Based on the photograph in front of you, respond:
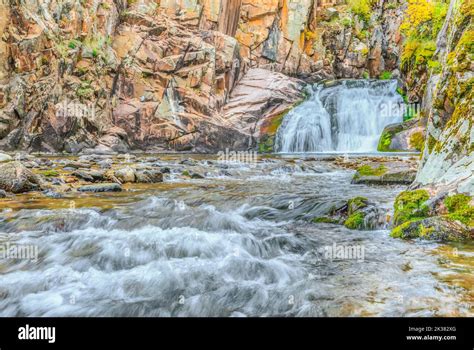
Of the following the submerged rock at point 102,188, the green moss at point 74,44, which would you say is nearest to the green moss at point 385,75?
the green moss at point 74,44

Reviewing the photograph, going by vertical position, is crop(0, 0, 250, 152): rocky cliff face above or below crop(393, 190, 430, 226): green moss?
above

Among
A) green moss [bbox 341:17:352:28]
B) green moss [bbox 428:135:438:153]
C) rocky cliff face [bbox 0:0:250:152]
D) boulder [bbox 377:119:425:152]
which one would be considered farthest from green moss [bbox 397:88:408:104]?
green moss [bbox 428:135:438:153]

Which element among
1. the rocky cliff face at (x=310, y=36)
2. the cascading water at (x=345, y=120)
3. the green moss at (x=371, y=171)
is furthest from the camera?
the rocky cliff face at (x=310, y=36)

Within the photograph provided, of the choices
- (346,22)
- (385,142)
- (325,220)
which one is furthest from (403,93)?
(325,220)

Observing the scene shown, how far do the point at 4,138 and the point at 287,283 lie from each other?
22.7 metres

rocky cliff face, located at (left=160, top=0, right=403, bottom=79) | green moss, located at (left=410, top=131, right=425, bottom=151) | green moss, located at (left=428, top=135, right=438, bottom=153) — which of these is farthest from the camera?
rocky cliff face, located at (left=160, top=0, right=403, bottom=79)

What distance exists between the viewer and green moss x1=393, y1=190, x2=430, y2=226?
5.63 meters

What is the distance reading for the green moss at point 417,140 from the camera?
853 inches

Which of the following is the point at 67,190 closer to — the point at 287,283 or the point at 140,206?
the point at 140,206

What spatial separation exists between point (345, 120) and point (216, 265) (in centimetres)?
2592

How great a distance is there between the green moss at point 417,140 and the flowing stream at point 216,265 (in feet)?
54.1

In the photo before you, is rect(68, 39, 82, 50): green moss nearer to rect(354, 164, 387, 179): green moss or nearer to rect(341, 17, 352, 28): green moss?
rect(354, 164, 387, 179): green moss

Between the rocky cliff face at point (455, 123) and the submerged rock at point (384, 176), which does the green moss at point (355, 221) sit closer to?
the rocky cliff face at point (455, 123)

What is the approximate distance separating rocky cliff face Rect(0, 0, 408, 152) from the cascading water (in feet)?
9.73
